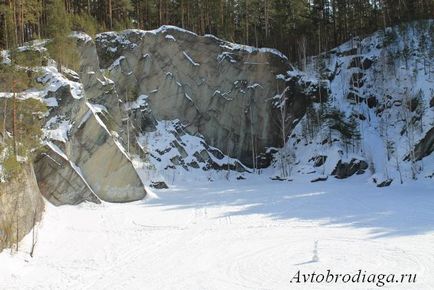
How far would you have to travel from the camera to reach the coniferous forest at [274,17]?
4488 cm

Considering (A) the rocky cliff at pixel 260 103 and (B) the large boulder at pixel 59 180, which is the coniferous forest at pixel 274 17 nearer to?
(A) the rocky cliff at pixel 260 103

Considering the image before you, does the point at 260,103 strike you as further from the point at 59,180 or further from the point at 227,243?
the point at 227,243

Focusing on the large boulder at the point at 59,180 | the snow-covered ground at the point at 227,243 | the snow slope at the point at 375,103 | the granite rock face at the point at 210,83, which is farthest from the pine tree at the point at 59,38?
the snow slope at the point at 375,103

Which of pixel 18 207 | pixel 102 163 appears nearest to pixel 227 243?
pixel 18 207

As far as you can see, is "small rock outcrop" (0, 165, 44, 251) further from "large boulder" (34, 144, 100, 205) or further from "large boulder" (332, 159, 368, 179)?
"large boulder" (332, 159, 368, 179)

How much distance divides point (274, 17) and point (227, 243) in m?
39.3

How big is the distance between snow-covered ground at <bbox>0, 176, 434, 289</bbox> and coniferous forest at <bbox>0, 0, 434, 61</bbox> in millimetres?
24997

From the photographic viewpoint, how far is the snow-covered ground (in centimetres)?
1106

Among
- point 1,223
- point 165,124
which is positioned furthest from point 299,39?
point 1,223

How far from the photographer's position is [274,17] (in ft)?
162

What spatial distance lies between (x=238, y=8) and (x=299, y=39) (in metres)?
7.73

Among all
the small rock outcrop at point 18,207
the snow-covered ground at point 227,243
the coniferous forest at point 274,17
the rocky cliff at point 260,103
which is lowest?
the snow-covered ground at point 227,243

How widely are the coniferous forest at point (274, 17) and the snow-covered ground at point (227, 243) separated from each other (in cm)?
2500

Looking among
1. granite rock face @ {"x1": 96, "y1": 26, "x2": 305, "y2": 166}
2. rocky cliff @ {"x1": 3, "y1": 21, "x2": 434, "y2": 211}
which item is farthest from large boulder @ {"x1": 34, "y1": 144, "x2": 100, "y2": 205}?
granite rock face @ {"x1": 96, "y1": 26, "x2": 305, "y2": 166}
